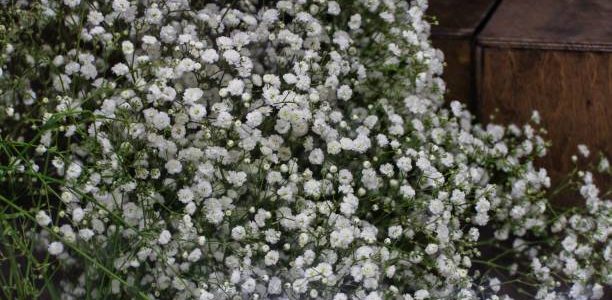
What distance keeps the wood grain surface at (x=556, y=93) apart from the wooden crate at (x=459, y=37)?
0.16ft

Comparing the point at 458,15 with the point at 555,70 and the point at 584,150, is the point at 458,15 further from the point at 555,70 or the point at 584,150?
the point at 584,150

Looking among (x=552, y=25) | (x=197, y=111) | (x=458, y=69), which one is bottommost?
(x=458, y=69)

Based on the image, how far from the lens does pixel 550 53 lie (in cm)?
204

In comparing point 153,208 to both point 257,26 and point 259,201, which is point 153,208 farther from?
Answer: point 257,26

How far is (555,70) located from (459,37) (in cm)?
24

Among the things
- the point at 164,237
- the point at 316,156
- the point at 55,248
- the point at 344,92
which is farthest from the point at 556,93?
the point at 55,248

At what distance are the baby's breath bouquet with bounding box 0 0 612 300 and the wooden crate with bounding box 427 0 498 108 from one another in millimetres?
163

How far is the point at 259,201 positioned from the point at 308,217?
0.37ft

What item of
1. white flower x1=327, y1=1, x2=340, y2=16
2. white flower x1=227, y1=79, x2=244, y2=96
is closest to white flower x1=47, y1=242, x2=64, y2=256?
white flower x1=227, y1=79, x2=244, y2=96

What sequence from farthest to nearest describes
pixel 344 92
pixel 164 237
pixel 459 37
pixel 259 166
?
pixel 459 37, pixel 344 92, pixel 259 166, pixel 164 237

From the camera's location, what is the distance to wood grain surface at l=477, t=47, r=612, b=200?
2.03m

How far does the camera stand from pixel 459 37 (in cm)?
213

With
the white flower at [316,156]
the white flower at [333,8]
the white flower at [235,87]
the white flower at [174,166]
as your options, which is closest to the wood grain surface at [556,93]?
the white flower at [333,8]

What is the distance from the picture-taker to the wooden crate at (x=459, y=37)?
2.14 m
